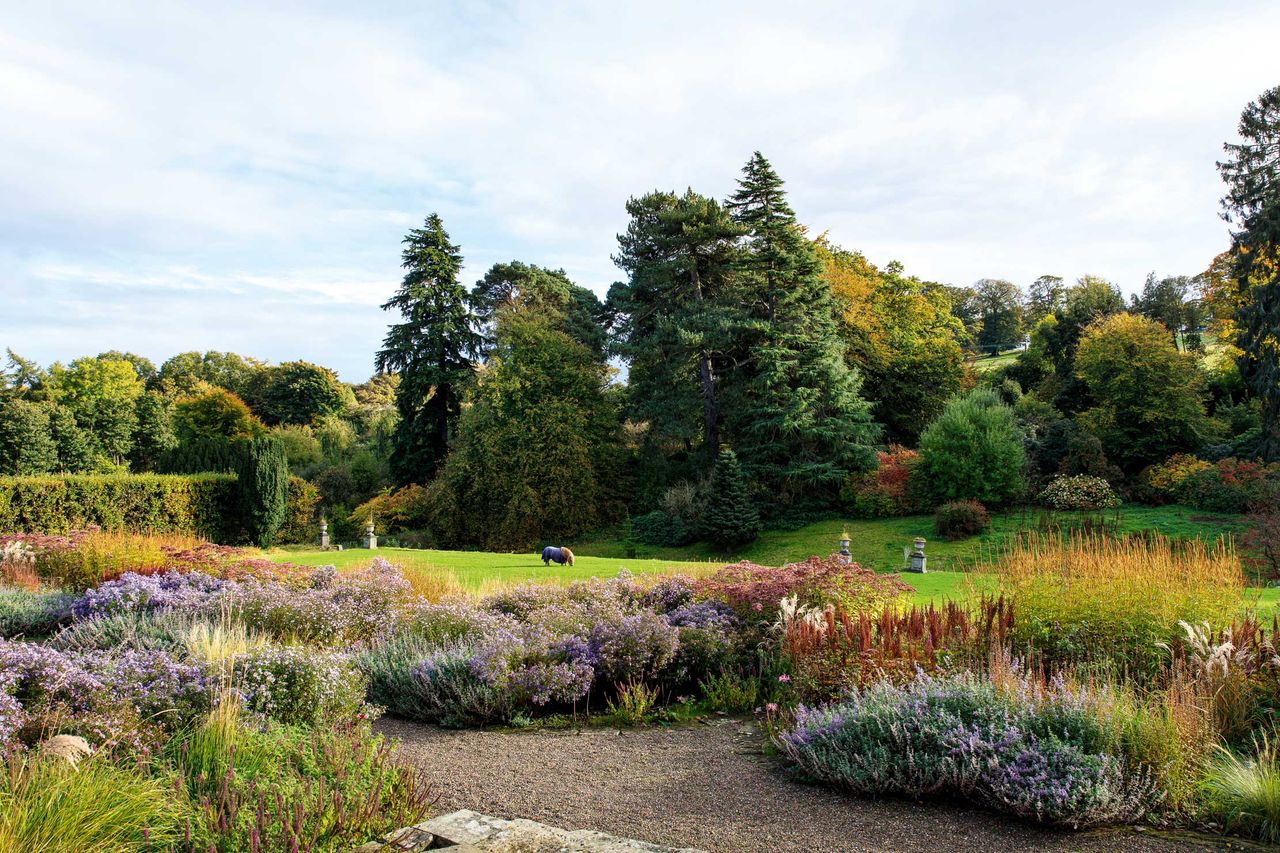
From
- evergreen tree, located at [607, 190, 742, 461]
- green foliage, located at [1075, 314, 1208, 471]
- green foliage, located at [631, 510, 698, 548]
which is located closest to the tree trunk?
evergreen tree, located at [607, 190, 742, 461]

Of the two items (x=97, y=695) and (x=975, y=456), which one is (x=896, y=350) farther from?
(x=97, y=695)

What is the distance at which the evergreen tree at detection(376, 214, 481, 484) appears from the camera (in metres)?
29.6

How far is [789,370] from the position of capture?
2425cm

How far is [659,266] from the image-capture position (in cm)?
2511

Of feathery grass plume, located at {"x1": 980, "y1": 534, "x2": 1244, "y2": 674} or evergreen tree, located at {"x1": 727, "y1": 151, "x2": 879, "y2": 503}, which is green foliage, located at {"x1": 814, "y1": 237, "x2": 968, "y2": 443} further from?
feathery grass plume, located at {"x1": 980, "y1": 534, "x2": 1244, "y2": 674}

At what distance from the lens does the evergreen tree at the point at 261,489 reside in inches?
840

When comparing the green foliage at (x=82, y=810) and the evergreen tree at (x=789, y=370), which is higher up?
the evergreen tree at (x=789, y=370)

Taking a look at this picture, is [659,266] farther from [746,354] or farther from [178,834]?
[178,834]

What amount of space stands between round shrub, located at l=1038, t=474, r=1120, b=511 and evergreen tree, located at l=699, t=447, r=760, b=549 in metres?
7.80

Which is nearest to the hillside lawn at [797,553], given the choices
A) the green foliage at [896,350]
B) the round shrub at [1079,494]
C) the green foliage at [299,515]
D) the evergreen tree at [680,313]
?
the round shrub at [1079,494]

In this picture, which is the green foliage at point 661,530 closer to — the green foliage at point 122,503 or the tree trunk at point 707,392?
the tree trunk at point 707,392

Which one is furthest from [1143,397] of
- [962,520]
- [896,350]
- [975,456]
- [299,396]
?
[299,396]

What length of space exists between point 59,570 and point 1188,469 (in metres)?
24.2

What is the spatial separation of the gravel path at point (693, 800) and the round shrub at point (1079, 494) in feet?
60.7
